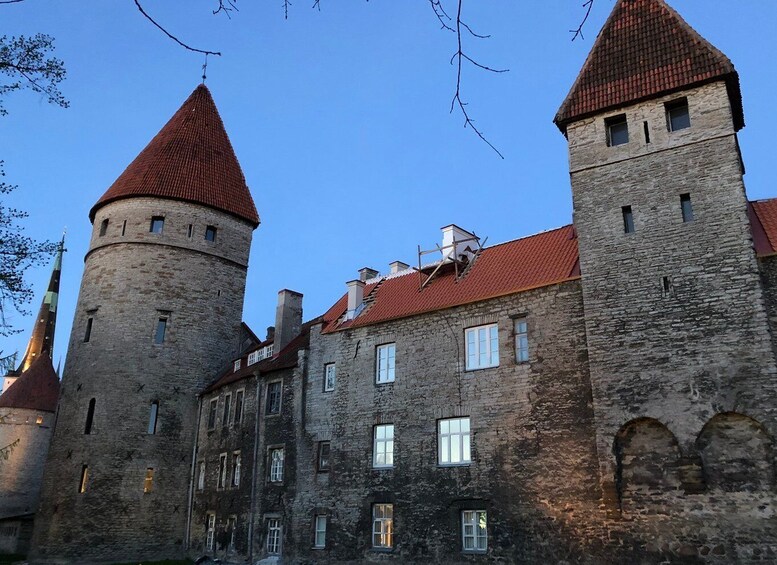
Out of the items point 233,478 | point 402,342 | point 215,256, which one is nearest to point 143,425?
point 233,478

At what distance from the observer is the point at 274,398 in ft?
79.3

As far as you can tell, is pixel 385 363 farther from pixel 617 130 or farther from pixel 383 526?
pixel 617 130

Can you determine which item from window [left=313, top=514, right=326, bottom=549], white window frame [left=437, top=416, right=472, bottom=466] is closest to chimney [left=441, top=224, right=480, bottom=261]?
white window frame [left=437, top=416, right=472, bottom=466]

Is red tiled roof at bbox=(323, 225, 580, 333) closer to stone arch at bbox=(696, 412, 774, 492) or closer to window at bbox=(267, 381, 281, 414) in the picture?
window at bbox=(267, 381, 281, 414)

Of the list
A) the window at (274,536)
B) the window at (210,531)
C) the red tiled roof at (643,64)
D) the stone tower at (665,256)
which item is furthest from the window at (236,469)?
the red tiled roof at (643,64)

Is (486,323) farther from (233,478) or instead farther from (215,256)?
(215,256)

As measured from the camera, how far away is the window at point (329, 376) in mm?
22031

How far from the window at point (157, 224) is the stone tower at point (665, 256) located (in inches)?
709

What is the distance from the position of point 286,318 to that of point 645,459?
15.6 metres

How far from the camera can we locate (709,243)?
15359mm

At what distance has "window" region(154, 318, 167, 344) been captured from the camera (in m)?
28.5

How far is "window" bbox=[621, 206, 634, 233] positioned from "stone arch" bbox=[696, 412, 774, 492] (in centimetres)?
465

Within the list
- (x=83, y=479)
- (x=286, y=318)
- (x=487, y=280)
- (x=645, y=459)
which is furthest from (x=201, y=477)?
(x=645, y=459)

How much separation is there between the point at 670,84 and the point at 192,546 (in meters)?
22.2
